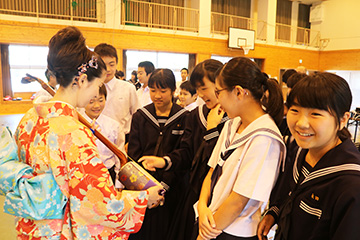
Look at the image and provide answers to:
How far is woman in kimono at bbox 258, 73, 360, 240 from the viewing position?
3.31ft

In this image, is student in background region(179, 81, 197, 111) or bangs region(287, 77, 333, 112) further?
student in background region(179, 81, 197, 111)

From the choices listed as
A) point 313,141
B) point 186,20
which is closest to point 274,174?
point 313,141

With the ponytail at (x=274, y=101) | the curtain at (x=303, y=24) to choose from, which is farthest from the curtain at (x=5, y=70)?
the curtain at (x=303, y=24)

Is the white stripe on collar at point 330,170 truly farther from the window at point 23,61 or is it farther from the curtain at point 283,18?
the curtain at point 283,18

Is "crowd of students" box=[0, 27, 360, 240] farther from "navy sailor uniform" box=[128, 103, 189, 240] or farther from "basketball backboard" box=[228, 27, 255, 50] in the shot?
"basketball backboard" box=[228, 27, 255, 50]

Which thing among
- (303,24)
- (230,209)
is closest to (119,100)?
(230,209)

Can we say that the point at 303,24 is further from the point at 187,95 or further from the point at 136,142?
the point at 136,142

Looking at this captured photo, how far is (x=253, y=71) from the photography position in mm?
1363

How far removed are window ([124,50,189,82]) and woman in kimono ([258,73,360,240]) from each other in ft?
35.7

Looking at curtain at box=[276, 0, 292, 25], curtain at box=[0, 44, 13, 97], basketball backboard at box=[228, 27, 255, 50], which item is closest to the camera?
curtain at box=[0, 44, 13, 97]

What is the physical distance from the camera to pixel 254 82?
1365 mm

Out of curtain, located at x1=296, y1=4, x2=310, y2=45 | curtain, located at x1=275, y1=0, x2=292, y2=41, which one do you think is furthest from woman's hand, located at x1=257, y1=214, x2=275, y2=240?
curtain, located at x1=296, y1=4, x2=310, y2=45

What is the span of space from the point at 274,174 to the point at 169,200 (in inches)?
43.4

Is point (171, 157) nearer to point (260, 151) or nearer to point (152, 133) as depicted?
point (152, 133)
